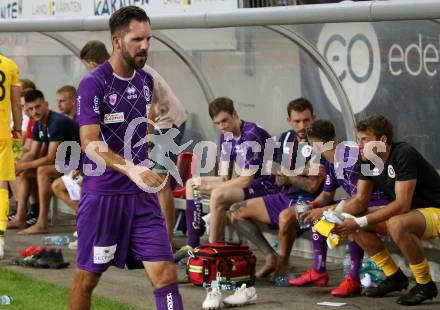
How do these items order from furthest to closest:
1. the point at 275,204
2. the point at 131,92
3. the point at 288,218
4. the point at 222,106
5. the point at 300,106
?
the point at 222,106, the point at 275,204, the point at 300,106, the point at 288,218, the point at 131,92

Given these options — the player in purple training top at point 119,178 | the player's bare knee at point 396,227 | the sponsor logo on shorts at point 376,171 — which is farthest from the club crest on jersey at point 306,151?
the player in purple training top at point 119,178

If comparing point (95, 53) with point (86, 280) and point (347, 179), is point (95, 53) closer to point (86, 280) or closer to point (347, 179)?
point (347, 179)

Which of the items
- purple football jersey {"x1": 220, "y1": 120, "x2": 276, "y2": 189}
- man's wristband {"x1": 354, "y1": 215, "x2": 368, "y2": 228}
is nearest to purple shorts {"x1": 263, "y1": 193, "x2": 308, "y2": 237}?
purple football jersey {"x1": 220, "y1": 120, "x2": 276, "y2": 189}

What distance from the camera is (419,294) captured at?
25.2 ft

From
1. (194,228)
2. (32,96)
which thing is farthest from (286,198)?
(32,96)

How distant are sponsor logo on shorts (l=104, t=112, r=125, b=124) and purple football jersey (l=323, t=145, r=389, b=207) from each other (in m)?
2.82

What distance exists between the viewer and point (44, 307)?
7.74m

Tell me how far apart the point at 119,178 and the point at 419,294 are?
2.71m

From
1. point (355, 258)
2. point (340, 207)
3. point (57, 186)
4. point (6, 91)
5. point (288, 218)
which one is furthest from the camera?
point (57, 186)

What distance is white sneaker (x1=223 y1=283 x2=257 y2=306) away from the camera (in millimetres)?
7828

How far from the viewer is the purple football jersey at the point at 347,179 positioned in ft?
27.2

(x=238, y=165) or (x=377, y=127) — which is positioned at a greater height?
(x=377, y=127)

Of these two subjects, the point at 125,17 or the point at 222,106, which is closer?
the point at 125,17

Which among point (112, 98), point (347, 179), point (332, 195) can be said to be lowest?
point (332, 195)
